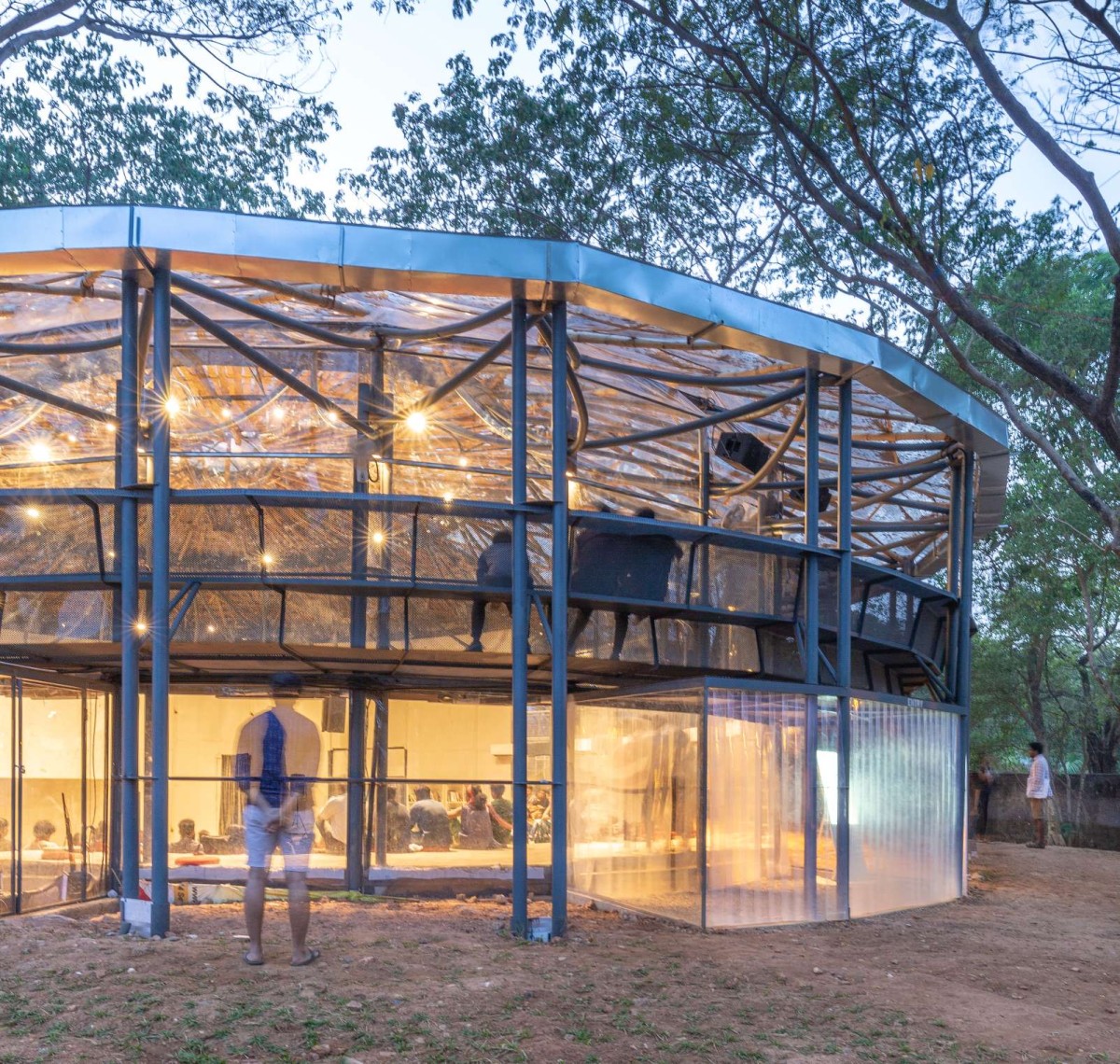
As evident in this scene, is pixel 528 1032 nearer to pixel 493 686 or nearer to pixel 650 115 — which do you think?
pixel 493 686

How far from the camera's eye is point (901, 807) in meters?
13.9

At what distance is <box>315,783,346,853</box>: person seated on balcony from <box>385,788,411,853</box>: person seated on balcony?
0.46 m

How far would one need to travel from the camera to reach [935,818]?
14711 mm

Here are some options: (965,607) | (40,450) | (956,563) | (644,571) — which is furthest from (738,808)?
(40,450)

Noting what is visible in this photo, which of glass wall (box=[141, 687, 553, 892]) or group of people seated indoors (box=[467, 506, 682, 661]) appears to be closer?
group of people seated indoors (box=[467, 506, 682, 661])

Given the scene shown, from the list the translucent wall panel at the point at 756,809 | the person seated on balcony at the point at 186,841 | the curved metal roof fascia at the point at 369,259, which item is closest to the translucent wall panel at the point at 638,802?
the translucent wall panel at the point at 756,809

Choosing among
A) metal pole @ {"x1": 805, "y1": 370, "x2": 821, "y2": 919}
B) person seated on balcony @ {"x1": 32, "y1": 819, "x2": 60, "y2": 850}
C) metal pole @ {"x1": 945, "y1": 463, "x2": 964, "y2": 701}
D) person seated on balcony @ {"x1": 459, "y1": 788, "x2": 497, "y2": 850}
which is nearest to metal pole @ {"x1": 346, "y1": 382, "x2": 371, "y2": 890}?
person seated on balcony @ {"x1": 459, "y1": 788, "x2": 497, "y2": 850}

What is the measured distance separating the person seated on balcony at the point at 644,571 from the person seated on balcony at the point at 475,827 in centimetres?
232

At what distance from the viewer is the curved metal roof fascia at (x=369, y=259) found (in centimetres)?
1012

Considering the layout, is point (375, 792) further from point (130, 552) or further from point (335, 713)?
point (130, 552)

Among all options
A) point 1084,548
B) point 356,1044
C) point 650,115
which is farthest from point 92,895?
point 1084,548

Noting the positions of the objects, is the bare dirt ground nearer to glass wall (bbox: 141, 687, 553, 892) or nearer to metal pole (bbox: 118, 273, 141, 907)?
metal pole (bbox: 118, 273, 141, 907)

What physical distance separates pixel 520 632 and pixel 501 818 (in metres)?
3.77

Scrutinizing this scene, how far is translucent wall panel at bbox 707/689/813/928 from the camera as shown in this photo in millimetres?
11547
